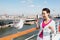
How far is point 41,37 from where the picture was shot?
148 cm

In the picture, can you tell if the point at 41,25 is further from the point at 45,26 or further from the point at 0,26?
the point at 0,26

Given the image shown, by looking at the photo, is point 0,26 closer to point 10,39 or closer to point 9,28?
point 9,28

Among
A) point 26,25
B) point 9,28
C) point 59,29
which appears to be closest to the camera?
point 59,29

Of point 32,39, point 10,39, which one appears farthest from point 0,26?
point 10,39

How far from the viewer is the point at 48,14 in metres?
1.48

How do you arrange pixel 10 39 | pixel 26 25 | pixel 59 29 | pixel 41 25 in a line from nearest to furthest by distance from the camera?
pixel 41 25 < pixel 59 29 < pixel 10 39 < pixel 26 25

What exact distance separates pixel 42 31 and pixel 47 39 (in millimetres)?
95

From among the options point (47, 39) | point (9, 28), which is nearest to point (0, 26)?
point (9, 28)

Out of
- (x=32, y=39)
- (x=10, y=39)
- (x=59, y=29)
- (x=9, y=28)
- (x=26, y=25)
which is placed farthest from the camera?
(x=26, y=25)

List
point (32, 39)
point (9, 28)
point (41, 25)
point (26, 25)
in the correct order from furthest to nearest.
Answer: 1. point (26, 25)
2. point (9, 28)
3. point (32, 39)
4. point (41, 25)

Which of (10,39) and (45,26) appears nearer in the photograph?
(45,26)

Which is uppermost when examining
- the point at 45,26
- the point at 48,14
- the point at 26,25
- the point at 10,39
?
the point at 48,14

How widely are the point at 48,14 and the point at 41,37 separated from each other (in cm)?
22

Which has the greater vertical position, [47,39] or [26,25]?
[47,39]
